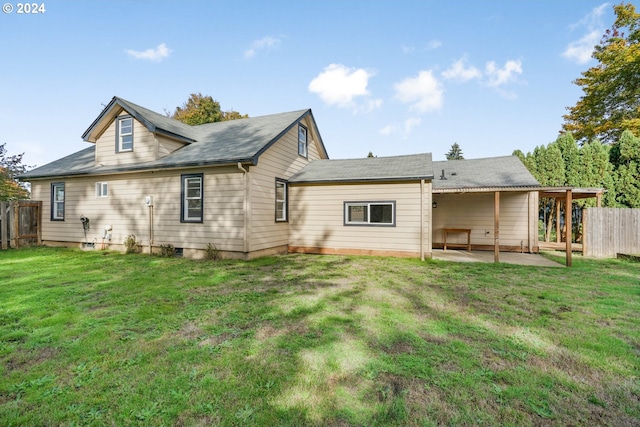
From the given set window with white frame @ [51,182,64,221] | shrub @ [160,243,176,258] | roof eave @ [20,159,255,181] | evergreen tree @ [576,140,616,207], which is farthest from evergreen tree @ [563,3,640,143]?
window with white frame @ [51,182,64,221]

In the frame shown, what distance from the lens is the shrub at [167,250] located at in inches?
372

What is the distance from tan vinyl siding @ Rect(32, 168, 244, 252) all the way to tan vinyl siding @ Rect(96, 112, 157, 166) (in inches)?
26.2

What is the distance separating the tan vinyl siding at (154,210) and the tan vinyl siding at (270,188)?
0.46 m

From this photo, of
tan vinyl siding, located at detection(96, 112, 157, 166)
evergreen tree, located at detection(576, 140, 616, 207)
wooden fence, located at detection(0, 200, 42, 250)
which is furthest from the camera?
evergreen tree, located at detection(576, 140, 616, 207)

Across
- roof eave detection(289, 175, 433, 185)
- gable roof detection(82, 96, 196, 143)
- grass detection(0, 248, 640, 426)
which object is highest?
gable roof detection(82, 96, 196, 143)

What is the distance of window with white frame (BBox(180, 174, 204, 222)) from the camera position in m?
9.35

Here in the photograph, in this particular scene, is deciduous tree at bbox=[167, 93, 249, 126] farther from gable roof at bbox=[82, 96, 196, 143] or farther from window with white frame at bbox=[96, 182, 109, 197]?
window with white frame at bbox=[96, 182, 109, 197]

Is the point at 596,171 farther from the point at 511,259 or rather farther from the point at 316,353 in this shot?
the point at 316,353

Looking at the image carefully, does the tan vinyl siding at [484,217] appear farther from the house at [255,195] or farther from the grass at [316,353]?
the grass at [316,353]

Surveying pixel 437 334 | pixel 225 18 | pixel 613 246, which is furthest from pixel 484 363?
pixel 225 18

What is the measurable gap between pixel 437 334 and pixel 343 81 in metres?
18.9

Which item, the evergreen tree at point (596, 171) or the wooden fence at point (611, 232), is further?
the evergreen tree at point (596, 171)

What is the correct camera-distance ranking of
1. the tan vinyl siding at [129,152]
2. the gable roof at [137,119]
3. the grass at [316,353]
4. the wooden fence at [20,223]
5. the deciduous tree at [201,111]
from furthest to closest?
1. the deciduous tree at [201,111]
2. the wooden fence at [20,223]
3. the tan vinyl siding at [129,152]
4. the gable roof at [137,119]
5. the grass at [316,353]

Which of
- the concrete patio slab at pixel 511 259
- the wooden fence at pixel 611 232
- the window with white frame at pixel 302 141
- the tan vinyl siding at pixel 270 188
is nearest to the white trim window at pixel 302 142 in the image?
the window with white frame at pixel 302 141
